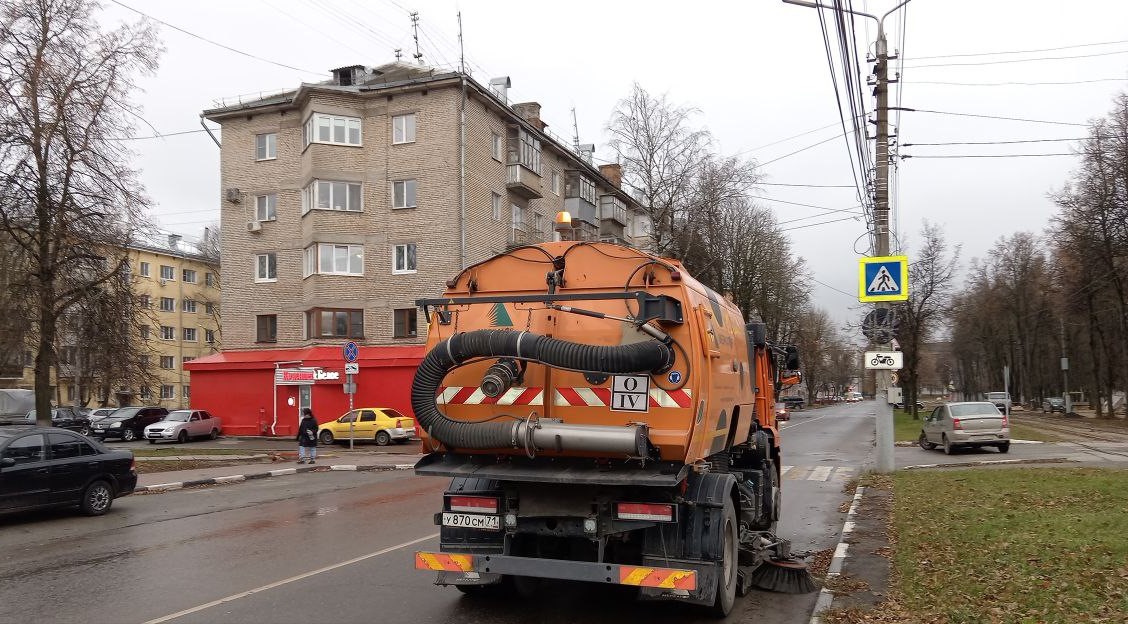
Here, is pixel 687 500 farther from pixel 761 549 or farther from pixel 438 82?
pixel 438 82

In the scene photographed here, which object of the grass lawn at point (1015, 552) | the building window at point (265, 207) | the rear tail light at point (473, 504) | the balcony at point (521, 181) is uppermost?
the balcony at point (521, 181)

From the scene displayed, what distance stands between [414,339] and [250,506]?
19899 mm

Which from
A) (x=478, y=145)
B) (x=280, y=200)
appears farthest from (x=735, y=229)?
(x=280, y=200)

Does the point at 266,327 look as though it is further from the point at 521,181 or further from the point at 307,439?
the point at 307,439

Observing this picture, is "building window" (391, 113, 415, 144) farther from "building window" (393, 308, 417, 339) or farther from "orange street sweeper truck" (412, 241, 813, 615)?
"orange street sweeper truck" (412, 241, 813, 615)

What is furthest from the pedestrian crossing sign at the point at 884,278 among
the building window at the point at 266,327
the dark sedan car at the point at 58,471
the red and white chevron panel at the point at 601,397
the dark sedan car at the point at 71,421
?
the dark sedan car at the point at 71,421

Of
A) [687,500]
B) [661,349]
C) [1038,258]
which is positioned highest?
[1038,258]

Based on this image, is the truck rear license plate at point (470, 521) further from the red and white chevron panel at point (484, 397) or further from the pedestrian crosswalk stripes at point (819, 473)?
the pedestrian crosswalk stripes at point (819, 473)

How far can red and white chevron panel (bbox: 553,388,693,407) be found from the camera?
545 cm

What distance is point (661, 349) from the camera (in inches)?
211

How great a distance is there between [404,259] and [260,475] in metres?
16.0

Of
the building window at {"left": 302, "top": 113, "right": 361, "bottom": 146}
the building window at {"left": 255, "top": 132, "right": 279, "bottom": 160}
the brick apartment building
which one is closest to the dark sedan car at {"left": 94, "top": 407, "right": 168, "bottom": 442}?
the brick apartment building

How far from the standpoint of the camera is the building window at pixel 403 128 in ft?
112

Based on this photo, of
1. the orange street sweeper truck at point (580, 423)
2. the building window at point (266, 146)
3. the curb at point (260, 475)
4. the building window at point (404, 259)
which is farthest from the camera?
the building window at point (266, 146)
